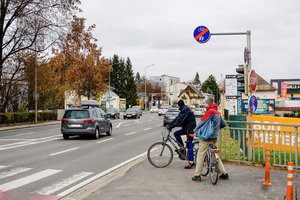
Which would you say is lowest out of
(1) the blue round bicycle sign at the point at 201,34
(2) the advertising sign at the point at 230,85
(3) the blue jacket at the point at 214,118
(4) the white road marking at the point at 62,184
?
(4) the white road marking at the point at 62,184

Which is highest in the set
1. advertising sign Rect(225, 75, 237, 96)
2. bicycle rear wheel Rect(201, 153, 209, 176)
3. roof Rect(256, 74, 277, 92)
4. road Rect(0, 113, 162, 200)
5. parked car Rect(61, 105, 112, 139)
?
roof Rect(256, 74, 277, 92)

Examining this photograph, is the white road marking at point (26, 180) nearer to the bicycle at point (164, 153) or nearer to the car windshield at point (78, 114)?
the bicycle at point (164, 153)

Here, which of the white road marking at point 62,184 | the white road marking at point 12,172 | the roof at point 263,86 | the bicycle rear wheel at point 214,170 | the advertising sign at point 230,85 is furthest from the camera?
the roof at point 263,86

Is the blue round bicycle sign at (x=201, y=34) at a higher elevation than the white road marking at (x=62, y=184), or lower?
higher

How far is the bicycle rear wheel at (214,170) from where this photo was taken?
310 inches

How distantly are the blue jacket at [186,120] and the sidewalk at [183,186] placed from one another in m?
1.11

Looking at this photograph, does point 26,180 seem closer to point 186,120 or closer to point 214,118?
point 186,120

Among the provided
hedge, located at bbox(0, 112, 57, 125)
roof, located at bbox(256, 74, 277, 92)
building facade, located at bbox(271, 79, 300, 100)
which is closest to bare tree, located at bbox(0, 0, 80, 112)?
hedge, located at bbox(0, 112, 57, 125)

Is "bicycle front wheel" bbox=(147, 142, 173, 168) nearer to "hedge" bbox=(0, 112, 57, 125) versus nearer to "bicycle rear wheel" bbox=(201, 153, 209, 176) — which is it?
"bicycle rear wheel" bbox=(201, 153, 209, 176)

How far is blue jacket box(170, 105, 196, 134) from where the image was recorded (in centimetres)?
1005

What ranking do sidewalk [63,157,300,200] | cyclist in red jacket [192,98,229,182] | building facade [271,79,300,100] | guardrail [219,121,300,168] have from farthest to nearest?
1. building facade [271,79,300,100]
2. guardrail [219,121,300,168]
3. cyclist in red jacket [192,98,229,182]
4. sidewalk [63,157,300,200]

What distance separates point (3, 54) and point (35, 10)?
5432mm

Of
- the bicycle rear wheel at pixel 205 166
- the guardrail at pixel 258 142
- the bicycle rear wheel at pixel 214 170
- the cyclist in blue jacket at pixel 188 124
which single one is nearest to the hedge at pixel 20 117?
the cyclist in blue jacket at pixel 188 124

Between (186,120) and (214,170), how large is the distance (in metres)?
2.49
